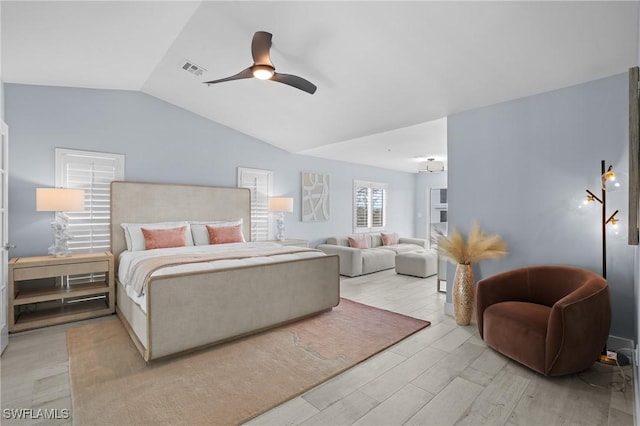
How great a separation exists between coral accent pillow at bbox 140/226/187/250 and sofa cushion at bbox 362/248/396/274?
3.42 metres

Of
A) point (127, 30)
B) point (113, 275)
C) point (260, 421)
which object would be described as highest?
point (127, 30)

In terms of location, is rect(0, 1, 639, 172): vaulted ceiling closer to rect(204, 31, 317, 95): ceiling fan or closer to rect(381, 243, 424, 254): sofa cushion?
rect(204, 31, 317, 95): ceiling fan

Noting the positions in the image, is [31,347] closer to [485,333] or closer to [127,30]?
[127,30]

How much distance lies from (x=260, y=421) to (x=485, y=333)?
209cm

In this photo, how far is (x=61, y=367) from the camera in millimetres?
2504

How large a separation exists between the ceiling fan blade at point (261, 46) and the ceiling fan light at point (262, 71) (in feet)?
0.13

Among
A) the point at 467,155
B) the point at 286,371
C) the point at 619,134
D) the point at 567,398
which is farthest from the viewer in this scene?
the point at 467,155

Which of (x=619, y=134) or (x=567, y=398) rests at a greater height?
(x=619, y=134)

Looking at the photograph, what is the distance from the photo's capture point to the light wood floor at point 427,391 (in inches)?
74.6

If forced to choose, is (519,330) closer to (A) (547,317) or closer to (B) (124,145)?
(A) (547,317)

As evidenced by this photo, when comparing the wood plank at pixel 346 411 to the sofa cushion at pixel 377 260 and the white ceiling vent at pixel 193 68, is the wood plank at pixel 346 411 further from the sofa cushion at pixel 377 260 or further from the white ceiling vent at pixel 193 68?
the sofa cushion at pixel 377 260

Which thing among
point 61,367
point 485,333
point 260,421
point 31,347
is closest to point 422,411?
point 260,421

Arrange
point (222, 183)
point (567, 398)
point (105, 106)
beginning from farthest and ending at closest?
point (222, 183) → point (105, 106) → point (567, 398)

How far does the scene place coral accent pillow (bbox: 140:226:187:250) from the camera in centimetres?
402
